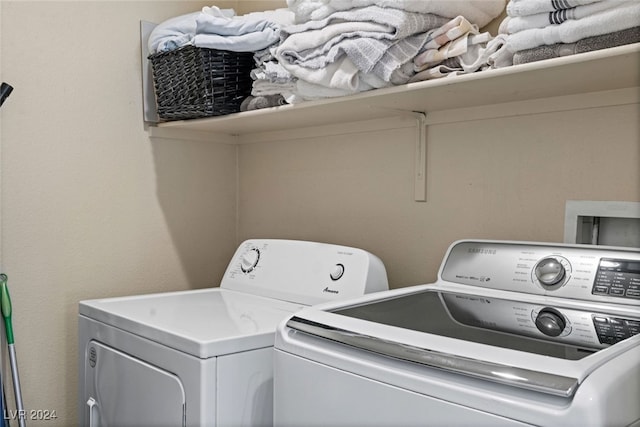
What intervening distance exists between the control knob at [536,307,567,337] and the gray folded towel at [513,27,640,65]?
0.54m

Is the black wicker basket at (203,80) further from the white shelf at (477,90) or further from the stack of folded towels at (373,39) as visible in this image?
the stack of folded towels at (373,39)

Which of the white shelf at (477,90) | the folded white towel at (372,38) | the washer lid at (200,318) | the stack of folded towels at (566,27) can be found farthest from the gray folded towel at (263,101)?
the stack of folded towels at (566,27)

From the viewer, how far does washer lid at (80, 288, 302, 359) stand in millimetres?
1414

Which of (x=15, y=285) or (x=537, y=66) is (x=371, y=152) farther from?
(x=15, y=285)

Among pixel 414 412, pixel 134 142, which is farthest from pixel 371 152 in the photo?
pixel 414 412

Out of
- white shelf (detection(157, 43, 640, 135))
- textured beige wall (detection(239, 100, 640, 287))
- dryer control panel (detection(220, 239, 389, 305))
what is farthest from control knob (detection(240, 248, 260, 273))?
white shelf (detection(157, 43, 640, 135))

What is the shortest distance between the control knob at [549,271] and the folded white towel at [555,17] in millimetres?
538

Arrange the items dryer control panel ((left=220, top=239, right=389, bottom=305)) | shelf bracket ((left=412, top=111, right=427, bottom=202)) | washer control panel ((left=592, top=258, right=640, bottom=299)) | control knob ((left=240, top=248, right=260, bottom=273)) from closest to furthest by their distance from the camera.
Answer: washer control panel ((left=592, top=258, right=640, bottom=299)), dryer control panel ((left=220, top=239, right=389, bottom=305)), shelf bracket ((left=412, top=111, right=427, bottom=202)), control knob ((left=240, top=248, right=260, bottom=273))

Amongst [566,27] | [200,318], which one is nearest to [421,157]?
[566,27]

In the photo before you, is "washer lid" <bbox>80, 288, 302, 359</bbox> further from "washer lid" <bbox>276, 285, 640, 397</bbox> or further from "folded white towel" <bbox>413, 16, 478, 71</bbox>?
"folded white towel" <bbox>413, 16, 478, 71</bbox>

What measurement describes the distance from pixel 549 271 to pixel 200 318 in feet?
3.09

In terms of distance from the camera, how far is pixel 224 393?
139 cm

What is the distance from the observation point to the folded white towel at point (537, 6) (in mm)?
1155

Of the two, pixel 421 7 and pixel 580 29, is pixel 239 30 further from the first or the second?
pixel 580 29
